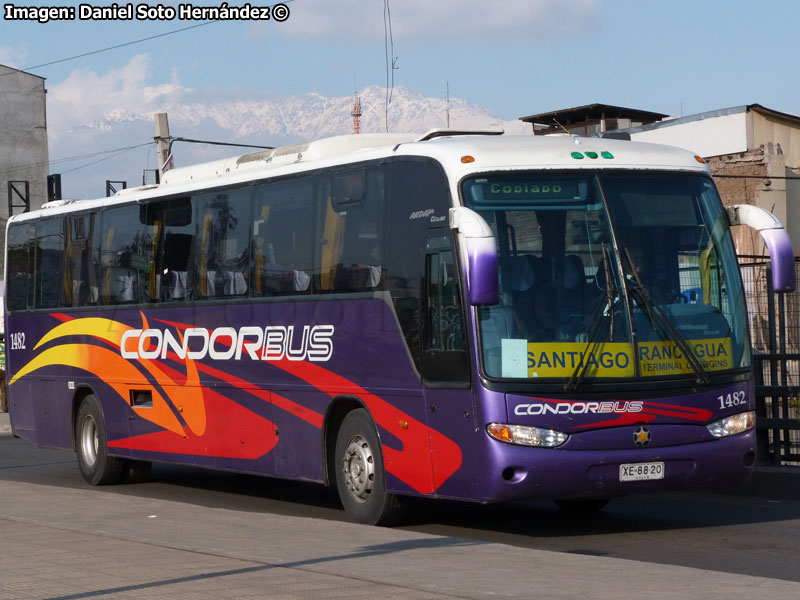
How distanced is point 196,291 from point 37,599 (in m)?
7.04

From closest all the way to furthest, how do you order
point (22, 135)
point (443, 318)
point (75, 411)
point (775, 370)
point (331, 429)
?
point (443, 318), point (331, 429), point (775, 370), point (75, 411), point (22, 135)

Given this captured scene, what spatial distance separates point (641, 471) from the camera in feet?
34.1

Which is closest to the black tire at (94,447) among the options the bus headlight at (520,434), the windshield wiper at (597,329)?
the bus headlight at (520,434)

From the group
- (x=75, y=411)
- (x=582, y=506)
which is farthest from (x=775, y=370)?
(x=75, y=411)

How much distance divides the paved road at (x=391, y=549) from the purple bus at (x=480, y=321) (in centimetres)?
63

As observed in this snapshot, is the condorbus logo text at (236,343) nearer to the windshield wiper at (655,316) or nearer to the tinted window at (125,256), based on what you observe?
the tinted window at (125,256)

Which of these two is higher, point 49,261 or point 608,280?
point 49,261

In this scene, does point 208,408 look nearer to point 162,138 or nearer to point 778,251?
point 778,251

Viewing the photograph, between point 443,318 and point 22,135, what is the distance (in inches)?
2297

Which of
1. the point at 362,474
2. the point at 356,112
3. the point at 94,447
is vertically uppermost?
the point at 356,112

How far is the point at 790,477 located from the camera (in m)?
13.2

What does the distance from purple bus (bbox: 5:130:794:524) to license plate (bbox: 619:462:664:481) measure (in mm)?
19

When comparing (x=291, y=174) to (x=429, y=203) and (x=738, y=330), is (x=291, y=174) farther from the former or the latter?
(x=738, y=330)

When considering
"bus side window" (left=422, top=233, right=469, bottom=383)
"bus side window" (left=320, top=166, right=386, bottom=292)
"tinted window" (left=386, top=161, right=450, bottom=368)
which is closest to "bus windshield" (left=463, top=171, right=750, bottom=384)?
"bus side window" (left=422, top=233, right=469, bottom=383)
